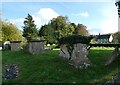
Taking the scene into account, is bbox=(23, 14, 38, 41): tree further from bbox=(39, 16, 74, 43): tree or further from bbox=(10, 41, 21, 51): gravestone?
bbox=(10, 41, 21, 51): gravestone

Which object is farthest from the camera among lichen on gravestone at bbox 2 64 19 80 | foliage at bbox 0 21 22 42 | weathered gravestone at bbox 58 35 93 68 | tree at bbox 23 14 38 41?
tree at bbox 23 14 38 41

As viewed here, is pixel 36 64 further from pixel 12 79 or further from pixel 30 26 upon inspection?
pixel 30 26

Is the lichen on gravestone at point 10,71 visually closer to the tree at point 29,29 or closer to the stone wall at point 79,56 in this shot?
the stone wall at point 79,56

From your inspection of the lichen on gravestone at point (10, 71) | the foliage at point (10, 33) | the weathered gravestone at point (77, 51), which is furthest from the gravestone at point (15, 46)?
the foliage at point (10, 33)

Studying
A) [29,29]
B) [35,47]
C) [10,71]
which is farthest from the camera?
[29,29]

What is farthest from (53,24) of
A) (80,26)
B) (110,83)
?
(110,83)

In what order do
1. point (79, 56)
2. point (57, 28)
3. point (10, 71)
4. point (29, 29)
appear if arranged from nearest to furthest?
point (79, 56) < point (10, 71) < point (29, 29) < point (57, 28)

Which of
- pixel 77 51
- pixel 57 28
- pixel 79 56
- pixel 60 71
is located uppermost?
pixel 57 28

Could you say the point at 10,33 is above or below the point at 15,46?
above

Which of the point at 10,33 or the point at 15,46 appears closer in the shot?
the point at 15,46

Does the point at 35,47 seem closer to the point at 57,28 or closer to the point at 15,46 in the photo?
the point at 15,46

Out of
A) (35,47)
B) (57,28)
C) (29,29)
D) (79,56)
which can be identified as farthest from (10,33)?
(79,56)

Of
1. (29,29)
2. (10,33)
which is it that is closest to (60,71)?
(10,33)

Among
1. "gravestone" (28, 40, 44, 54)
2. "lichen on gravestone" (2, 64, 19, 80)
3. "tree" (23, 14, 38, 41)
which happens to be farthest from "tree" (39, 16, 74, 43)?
"lichen on gravestone" (2, 64, 19, 80)
